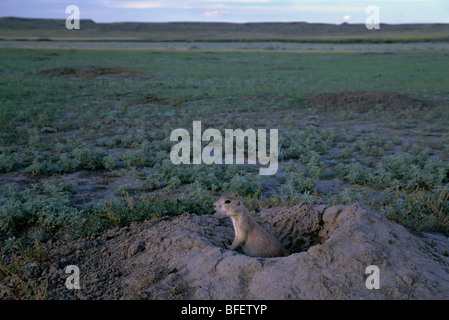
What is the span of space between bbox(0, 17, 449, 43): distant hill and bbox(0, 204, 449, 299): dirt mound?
390 ft

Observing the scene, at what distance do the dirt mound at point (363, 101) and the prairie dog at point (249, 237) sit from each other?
12341 mm

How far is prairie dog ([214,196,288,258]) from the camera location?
4570mm

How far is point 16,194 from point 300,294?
513 cm

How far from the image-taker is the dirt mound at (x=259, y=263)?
371cm

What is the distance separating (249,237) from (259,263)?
0.71 m

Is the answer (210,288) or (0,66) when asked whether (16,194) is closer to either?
(210,288)

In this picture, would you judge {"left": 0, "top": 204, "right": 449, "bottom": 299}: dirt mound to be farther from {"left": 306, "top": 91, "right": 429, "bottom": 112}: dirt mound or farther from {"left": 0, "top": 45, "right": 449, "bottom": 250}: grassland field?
{"left": 306, "top": 91, "right": 429, "bottom": 112}: dirt mound

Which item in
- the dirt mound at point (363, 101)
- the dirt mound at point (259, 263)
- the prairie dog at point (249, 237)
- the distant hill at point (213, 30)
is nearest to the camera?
the dirt mound at point (259, 263)

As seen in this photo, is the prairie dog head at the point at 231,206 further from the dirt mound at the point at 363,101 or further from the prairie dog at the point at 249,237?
the dirt mound at the point at 363,101

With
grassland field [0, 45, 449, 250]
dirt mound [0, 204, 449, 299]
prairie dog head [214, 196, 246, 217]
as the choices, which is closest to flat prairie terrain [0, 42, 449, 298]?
grassland field [0, 45, 449, 250]

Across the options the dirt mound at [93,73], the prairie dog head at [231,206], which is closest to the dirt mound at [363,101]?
the prairie dog head at [231,206]

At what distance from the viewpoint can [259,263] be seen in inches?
154

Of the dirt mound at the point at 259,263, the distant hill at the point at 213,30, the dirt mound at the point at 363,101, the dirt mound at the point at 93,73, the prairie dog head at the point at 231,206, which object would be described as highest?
the distant hill at the point at 213,30
